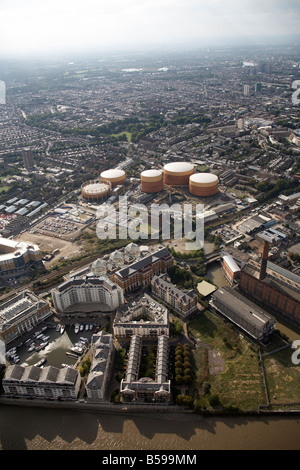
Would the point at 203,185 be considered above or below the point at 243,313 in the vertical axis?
above

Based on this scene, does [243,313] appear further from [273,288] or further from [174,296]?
[174,296]

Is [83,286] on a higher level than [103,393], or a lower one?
higher

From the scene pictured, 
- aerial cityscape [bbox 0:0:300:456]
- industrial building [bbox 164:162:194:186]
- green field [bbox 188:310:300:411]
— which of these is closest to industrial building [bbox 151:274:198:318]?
aerial cityscape [bbox 0:0:300:456]

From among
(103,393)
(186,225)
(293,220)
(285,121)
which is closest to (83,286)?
(103,393)

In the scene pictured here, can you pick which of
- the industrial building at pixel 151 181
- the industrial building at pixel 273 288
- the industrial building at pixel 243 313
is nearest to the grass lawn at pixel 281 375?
the industrial building at pixel 243 313

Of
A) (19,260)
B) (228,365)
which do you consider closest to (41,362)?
(19,260)

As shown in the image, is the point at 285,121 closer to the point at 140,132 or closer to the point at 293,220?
the point at 140,132

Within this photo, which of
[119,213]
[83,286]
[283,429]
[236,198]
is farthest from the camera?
[236,198]
